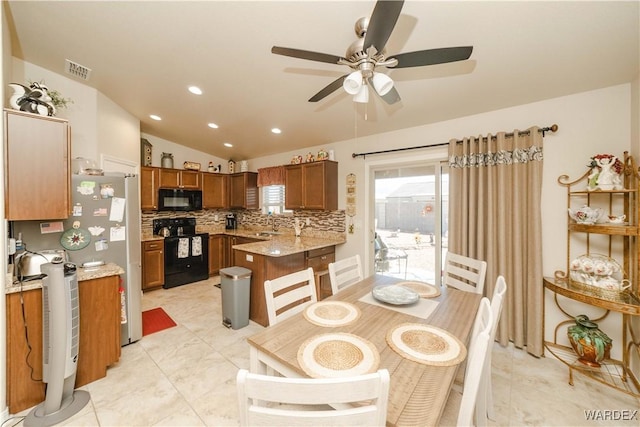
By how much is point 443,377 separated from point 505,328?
6.82 ft

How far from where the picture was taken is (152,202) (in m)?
4.19

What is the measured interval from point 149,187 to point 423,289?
4.44 m

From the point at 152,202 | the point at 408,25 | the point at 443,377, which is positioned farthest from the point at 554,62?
the point at 152,202

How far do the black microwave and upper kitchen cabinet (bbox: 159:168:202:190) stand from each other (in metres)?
0.09

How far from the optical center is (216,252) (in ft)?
16.1

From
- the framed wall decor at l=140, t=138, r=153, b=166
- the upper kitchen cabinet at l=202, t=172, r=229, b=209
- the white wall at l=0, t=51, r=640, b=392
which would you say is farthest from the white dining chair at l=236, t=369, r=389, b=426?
the upper kitchen cabinet at l=202, t=172, r=229, b=209

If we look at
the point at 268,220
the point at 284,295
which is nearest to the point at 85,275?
the point at 284,295

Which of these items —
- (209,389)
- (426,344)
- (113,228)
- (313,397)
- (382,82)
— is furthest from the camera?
(113,228)

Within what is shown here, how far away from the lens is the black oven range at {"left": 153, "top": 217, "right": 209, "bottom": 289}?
4.16m

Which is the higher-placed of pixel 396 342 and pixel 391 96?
pixel 391 96

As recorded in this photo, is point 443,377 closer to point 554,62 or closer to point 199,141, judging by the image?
point 554,62

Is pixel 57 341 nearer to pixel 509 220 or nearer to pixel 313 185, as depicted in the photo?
pixel 313 185

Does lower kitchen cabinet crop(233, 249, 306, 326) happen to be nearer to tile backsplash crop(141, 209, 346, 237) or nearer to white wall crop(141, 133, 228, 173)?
tile backsplash crop(141, 209, 346, 237)

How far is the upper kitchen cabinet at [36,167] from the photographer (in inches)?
64.0
